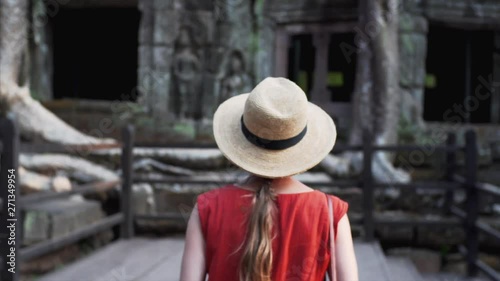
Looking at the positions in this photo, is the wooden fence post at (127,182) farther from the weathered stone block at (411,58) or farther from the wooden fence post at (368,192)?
the weathered stone block at (411,58)

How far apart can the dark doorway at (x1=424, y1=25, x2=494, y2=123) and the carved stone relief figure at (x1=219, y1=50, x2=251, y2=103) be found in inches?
158

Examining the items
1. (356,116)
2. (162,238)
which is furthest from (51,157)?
(356,116)

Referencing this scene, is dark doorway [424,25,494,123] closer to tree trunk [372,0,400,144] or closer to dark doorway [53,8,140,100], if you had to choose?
tree trunk [372,0,400,144]

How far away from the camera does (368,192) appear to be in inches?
215

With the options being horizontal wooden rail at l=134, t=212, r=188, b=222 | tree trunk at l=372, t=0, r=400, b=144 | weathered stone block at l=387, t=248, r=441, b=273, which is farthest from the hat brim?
tree trunk at l=372, t=0, r=400, b=144

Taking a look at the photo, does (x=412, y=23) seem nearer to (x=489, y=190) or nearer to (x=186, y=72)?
(x=186, y=72)

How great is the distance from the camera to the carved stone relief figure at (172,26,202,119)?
971 cm

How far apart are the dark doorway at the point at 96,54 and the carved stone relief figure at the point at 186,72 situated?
409cm

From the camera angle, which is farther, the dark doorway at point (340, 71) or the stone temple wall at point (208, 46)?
the dark doorway at point (340, 71)

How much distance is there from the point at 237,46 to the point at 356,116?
2.24m

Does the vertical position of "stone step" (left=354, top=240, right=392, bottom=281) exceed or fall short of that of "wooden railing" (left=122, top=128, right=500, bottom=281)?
it falls short

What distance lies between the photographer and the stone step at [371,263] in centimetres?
413

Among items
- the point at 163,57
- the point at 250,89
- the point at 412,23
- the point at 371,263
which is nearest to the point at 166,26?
the point at 163,57

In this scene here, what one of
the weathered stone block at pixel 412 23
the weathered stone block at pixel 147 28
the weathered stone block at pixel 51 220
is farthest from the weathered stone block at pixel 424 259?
the weathered stone block at pixel 147 28
